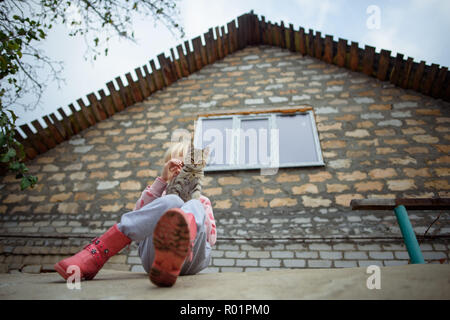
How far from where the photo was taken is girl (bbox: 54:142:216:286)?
1132mm

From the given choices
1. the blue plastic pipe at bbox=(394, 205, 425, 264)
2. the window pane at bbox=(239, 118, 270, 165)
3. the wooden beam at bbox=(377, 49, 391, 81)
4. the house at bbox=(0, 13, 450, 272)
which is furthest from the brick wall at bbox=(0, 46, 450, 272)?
the blue plastic pipe at bbox=(394, 205, 425, 264)

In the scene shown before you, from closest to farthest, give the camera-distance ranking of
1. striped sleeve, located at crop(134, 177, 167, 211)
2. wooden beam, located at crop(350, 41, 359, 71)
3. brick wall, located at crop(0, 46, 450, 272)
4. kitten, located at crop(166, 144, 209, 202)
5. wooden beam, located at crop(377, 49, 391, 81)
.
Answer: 1. kitten, located at crop(166, 144, 209, 202)
2. striped sleeve, located at crop(134, 177, 167, 211)
3. brick wall, located at crop(0, 46, 450, 272)
4. wooden beam, located at crop(377, 49, 391, 81)
5. wooden beam, located at crop(350, 41, 359, 71)

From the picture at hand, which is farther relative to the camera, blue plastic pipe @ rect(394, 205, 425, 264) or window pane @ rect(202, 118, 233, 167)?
window pane @ rect(202, 118, 233, 167)

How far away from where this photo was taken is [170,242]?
1.13m

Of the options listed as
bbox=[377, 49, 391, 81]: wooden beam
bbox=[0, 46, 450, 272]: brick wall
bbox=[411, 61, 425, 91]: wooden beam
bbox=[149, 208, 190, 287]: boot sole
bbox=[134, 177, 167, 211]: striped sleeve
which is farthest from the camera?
bbox=[377, 49, 391, 81]: wooden beam

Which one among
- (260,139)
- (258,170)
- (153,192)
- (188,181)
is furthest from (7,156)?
(260,139)

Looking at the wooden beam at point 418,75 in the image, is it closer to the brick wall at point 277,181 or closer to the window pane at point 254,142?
the brick wall at point 277,181

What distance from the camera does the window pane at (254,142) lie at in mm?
4020

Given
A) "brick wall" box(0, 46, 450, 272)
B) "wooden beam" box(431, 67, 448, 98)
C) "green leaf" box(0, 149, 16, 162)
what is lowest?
"green leaf" box(0, 149, 16, 162)

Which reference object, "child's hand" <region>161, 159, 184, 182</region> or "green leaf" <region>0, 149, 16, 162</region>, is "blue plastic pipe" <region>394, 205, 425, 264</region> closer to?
"child's hand" <region>161, 159, 184, 182</region>

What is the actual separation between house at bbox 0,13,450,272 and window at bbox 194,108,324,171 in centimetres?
11

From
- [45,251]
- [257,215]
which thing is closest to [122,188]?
[45,251]

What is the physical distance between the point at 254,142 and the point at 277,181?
878mm

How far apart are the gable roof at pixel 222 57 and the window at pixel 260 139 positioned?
4.37 ft
